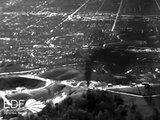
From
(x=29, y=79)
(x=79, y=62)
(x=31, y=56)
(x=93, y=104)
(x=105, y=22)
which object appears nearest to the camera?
(x=93, y=104)

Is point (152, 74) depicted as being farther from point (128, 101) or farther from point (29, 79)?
point (29, 79)

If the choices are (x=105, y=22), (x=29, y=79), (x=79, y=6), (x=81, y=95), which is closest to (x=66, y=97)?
(x=81, y=95)

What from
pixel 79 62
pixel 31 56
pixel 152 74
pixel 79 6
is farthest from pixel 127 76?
pixel 79 6

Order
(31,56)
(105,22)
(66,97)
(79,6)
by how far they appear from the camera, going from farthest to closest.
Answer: (79,6) → (105,22) → (31,56) → (66,97)

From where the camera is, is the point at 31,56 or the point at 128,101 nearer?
the point at 128,101

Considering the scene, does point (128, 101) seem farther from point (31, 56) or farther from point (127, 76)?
point (31, 56)

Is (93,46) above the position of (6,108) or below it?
above

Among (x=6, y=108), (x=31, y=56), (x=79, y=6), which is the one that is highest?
(x=79, y=6)
